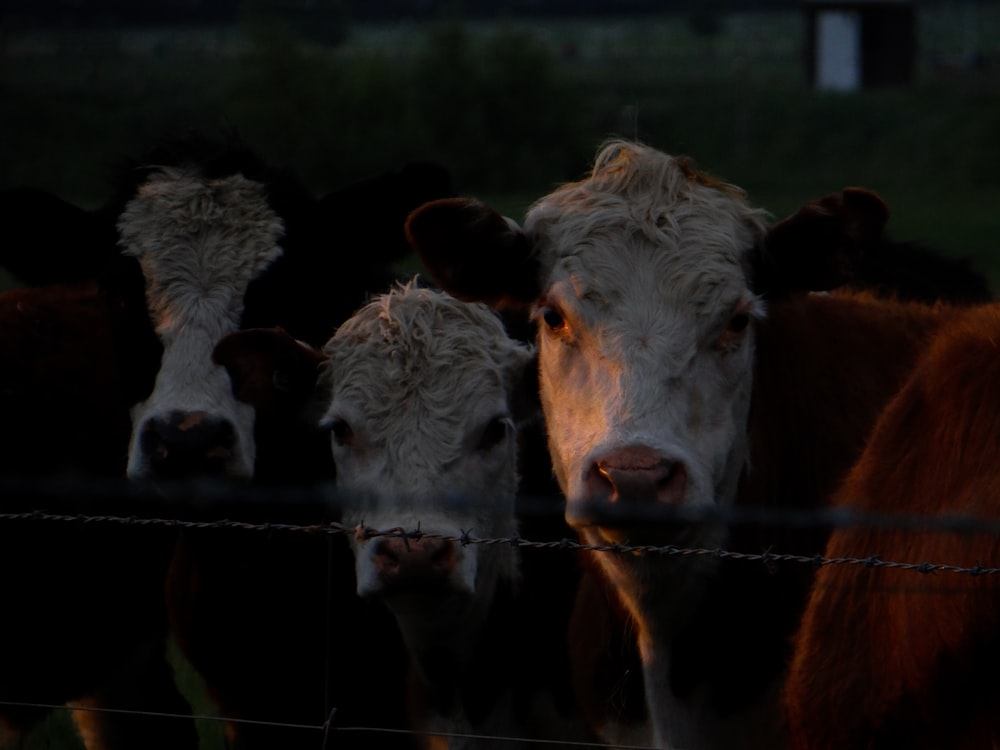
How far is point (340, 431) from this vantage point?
4.79m

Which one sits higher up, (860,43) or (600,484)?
(600,484)

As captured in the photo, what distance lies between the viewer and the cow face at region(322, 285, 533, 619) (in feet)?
14.3

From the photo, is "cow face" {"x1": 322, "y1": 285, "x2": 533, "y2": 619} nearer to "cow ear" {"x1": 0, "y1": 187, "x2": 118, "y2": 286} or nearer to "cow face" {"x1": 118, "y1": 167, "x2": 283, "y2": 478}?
"cow face" {"x1": 118, "y1": 167, "x2": 283, "y2": 478}

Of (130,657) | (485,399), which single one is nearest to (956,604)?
(485,399)

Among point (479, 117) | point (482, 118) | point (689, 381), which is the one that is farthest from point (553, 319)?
point (482, 118)

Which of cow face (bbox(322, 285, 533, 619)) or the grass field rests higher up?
cow face (bbox(322, 285, 533, 619))

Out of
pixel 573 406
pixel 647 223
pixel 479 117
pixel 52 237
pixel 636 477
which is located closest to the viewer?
pixel 636 477

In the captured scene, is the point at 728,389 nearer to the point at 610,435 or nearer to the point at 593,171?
the point at 610,435

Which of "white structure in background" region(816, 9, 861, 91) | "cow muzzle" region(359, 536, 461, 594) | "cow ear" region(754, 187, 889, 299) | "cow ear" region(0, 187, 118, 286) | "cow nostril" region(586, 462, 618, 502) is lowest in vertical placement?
"white structure in background" region(816, 9, 861, 91)

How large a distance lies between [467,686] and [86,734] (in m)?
2.16

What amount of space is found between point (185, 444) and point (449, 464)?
82 centimetres

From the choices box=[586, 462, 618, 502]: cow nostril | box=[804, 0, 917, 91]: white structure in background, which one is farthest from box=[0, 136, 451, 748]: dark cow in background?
box=[804, 0, 917, 91]: white structure in background

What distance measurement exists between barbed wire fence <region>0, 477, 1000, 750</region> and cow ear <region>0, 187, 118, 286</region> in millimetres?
779

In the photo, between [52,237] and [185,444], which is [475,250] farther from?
[52,237]
